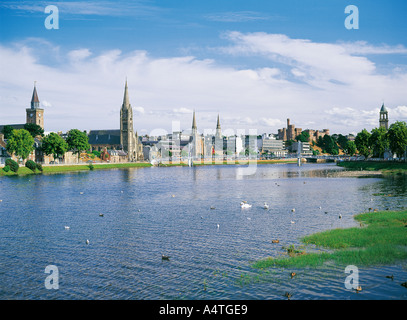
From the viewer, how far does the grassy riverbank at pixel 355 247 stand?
2581 cm

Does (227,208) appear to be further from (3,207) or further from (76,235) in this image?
(3,207)

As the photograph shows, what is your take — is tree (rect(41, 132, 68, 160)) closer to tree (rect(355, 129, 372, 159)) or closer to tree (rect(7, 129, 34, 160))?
tree (rect(7, 129, 34, 160))

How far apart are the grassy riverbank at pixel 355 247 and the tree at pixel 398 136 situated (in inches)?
4177

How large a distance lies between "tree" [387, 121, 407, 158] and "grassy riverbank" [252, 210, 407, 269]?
348ft

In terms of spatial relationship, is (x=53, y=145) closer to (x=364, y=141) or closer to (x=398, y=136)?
(x=398, y=136)

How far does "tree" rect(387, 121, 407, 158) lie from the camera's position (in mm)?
130750

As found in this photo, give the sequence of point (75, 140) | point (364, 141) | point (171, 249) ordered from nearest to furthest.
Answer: point (171, 249), point (75, 140), point (364, 141)

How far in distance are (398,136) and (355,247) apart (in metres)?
117

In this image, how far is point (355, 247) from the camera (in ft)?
95.6

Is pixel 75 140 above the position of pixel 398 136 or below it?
above

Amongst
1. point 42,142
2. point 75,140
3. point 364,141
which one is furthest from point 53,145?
point 364,141

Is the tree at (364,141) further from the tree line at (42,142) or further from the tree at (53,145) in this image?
the tree at (53,145)

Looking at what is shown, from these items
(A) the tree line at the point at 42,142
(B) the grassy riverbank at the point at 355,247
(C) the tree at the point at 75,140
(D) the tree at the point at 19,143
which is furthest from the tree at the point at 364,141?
(B) the grassy riverbank at the point at 355,247
